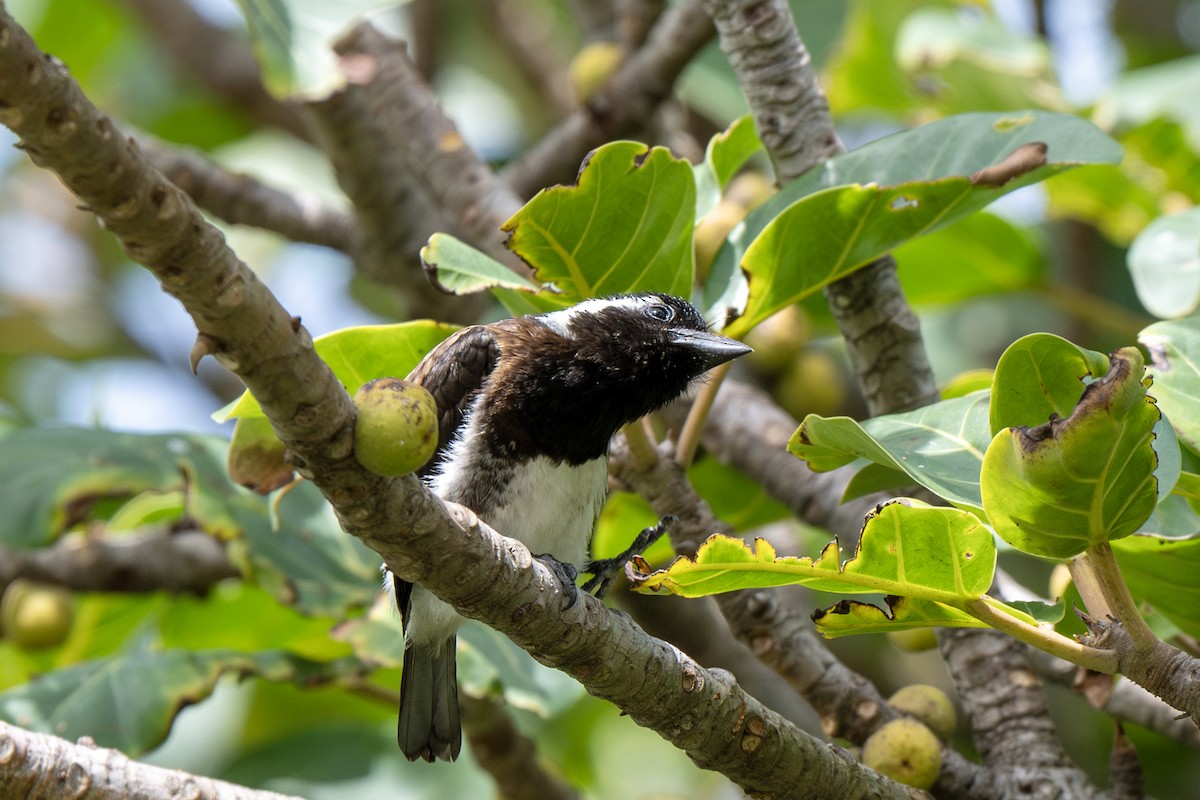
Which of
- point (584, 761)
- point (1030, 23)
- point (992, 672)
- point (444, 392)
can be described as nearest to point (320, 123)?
point (444, 392)

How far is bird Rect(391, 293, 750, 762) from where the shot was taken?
2.79m

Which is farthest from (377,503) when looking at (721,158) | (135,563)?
(135,563)

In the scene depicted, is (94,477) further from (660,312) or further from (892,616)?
(892,616)

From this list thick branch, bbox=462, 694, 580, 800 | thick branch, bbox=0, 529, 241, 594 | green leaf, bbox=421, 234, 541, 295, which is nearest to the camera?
green leaf, bbox=421, 234, 541, 295

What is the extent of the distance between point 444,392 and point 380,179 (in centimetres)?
161

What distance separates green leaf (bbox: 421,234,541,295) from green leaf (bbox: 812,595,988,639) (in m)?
0.81

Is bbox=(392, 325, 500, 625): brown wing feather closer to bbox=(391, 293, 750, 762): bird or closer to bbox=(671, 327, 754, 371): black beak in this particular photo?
bbox=(391, 293, 750, 762): bird

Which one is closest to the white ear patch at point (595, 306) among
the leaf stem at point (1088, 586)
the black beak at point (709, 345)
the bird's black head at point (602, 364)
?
the bird's black head at point (602, 364)

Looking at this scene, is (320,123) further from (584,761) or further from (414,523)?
(414,523)

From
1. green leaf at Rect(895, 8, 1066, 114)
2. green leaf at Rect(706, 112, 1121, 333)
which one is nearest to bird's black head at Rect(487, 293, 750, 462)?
green leaf at Rect(706, 112, 1121, 333)

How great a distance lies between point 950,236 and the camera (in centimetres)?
383

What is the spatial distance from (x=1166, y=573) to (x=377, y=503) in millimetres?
1452

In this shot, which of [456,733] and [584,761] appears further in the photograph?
[584,761]

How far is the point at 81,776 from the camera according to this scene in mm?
1907
